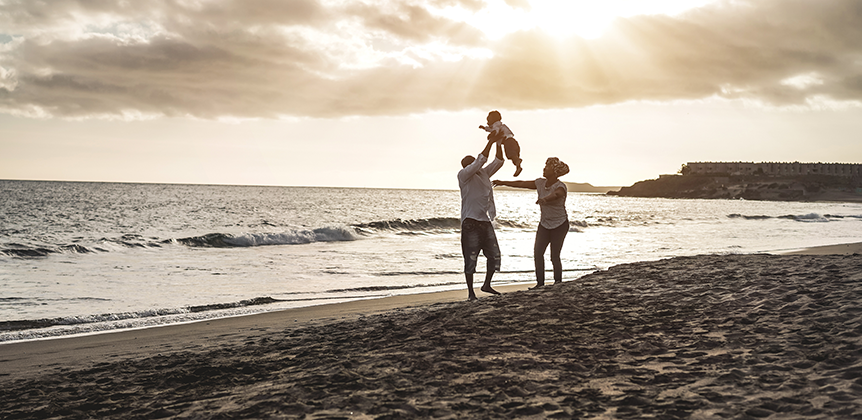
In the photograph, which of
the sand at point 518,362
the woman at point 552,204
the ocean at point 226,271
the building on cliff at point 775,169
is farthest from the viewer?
the building on cliff at point 775,169

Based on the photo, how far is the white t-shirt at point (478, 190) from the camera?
7266mm

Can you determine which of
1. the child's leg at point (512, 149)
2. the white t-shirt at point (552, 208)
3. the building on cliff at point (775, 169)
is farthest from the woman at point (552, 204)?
the building on cliff at point (775, 169)

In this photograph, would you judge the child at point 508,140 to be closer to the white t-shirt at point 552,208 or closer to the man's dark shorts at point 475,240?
the man's dark shorts at point 475,240

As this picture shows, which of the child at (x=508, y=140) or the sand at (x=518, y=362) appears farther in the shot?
the child at (x=508, y=140)

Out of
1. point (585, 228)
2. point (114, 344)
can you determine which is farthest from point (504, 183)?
point (585, 228)

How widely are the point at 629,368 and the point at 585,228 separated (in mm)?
32856

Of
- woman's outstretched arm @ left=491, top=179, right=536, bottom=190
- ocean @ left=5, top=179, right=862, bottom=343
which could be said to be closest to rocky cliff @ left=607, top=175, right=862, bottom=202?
ocean @ left=5, top=179, right=862, bottom=343

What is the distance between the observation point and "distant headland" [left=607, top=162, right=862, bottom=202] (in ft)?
369

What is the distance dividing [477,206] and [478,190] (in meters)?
0.22

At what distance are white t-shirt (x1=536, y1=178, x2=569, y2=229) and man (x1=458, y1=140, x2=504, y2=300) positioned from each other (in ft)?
3.51

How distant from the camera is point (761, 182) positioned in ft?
412

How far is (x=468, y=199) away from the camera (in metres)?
7.42

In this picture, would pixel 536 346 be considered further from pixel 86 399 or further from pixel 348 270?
pixel 348 270

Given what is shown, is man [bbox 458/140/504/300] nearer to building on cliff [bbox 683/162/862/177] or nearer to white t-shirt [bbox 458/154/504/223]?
white t-shirt [bbox 458/154/504/223]
